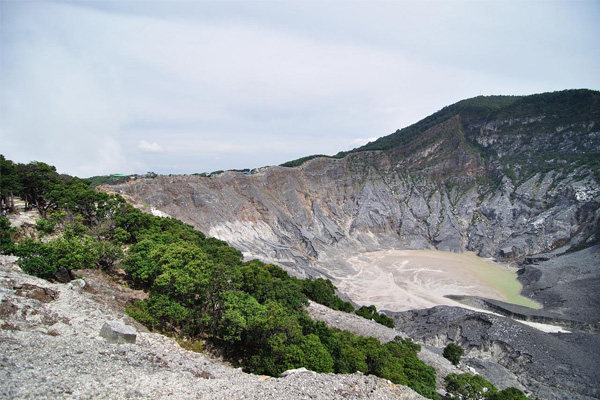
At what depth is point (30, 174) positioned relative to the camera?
2984 centimetres

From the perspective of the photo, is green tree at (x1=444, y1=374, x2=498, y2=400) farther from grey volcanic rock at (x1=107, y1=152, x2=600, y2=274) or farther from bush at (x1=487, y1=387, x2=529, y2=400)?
grey volcanic rock at (x1=107, y1=152, x2=600, y2=274)

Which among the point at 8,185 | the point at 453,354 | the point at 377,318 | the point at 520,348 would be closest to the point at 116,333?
the point at 8,185

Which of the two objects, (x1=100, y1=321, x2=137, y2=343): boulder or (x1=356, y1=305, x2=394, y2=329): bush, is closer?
(x1=100, y1=321, x2=137, y2=343): boulder

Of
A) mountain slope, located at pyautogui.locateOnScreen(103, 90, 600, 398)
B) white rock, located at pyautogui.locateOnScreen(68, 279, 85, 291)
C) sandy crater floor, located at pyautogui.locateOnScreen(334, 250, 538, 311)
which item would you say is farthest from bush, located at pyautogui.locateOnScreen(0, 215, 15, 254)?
sandy crater floor, located at pyautogui.locateOnScreen(334, 250, 538, 311)

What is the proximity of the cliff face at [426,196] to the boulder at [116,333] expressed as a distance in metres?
39.6

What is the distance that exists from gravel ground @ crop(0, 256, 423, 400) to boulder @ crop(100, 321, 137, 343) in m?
0.34

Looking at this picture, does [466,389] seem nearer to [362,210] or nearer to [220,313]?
[220,313]

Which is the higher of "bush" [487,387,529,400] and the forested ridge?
the forested ridge

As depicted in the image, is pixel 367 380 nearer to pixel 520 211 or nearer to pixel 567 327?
pixel 567 327

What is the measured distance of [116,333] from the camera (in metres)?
13.1

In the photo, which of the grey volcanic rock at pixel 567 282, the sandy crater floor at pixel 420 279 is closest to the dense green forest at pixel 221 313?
the sandy crater floor at pixel 420 279

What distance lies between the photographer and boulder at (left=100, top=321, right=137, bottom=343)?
13109 mm

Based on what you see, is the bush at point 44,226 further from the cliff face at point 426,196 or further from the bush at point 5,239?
the cliff face at point 426,196

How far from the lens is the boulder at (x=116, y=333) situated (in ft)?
43.0
